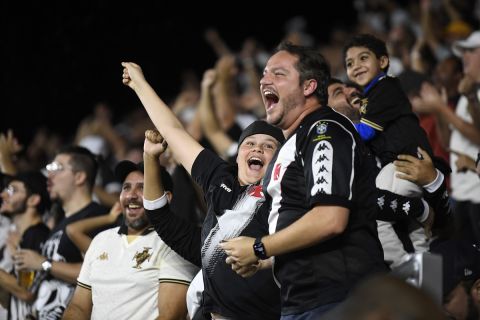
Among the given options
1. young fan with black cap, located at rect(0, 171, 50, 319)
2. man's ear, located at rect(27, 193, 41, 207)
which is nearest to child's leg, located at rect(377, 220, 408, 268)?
young fan with black cap, located at rect(0, 171, 50, 319)

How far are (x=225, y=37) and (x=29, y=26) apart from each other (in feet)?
12.0

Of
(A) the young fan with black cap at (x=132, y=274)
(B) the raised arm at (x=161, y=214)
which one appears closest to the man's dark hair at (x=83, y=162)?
(A) the young fan with black cap at (x=132, y=274)

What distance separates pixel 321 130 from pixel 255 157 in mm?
1503

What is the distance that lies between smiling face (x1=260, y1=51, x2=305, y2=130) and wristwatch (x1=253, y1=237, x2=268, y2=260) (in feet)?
2.48

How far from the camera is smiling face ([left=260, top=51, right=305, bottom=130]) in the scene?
4.93m

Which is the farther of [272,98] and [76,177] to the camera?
[76,177]

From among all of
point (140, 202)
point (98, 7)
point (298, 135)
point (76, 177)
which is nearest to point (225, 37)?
point (98, 7)

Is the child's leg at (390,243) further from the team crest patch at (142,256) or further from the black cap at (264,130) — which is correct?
the team crest patch at (142,256)

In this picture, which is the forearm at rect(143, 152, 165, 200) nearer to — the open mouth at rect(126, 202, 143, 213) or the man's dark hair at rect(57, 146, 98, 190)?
the open mouth at rect(126, 202, 143, 213)

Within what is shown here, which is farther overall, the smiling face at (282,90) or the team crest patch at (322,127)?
the smiling face at (282,90)

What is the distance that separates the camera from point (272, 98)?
198 inches

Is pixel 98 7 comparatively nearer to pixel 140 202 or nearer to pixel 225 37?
pixel 225 37

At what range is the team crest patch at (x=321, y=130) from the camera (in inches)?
181

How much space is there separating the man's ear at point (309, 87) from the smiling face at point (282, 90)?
0.02 meters
